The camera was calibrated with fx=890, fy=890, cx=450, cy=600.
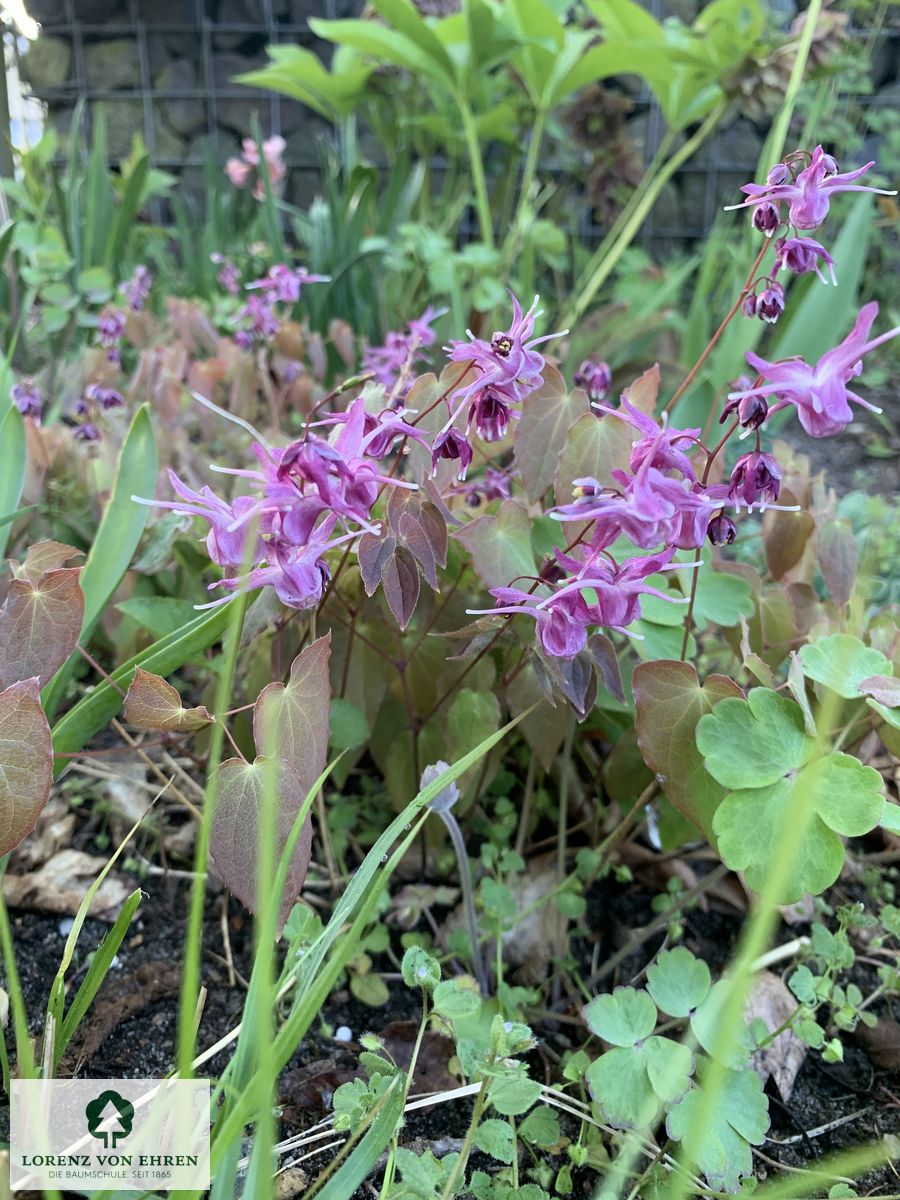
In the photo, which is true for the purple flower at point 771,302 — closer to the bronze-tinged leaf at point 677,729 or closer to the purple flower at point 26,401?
the bronze-tinged leaf at point 677,729

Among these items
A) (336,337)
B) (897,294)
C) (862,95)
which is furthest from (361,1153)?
(862,95)

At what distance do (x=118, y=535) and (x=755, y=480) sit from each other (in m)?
0.58

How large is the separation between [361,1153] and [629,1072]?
0.21m

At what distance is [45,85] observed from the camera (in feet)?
15.9

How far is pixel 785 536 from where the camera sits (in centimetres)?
90

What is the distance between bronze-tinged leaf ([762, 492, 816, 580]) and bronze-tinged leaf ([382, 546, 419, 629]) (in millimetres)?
456

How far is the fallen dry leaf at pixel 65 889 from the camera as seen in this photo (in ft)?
2.83

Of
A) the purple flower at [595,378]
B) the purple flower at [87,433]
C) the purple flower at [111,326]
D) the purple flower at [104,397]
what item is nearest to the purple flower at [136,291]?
the purple flower at [111,326]

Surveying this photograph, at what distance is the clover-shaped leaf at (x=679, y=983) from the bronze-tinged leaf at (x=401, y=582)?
12.8 inches

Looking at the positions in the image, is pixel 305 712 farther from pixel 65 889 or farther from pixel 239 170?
pixel 239 170

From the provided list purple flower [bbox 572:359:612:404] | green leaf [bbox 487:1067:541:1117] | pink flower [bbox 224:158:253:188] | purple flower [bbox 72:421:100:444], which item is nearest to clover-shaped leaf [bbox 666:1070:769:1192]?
green leaf [bbox 487:1067:541:1117]

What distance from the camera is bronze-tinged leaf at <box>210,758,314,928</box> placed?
545mm

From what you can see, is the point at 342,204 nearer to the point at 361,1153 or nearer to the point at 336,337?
the point at 336,337

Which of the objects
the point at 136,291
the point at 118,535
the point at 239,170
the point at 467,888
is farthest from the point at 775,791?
the point at 239,170
